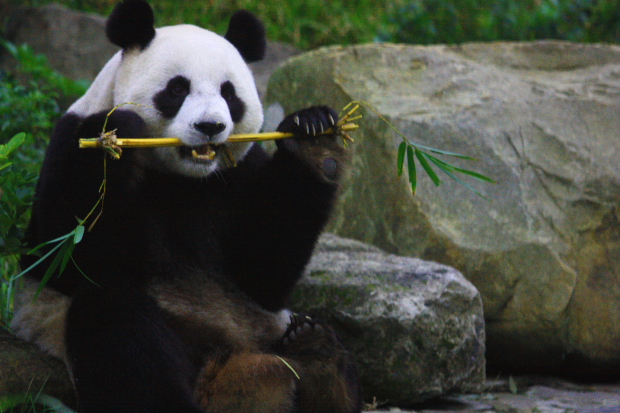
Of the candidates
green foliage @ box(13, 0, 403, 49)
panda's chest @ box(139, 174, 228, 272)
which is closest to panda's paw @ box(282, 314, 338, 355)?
panda's chest @ box(139, 174, 228, 272)

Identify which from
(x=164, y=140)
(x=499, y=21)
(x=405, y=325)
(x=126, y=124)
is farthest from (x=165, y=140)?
(x=499, y=21)

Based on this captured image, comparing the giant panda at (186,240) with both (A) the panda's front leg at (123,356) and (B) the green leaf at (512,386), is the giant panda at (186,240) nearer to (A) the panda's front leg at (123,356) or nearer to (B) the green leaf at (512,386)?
(A) the panda's front leg at (123,356)

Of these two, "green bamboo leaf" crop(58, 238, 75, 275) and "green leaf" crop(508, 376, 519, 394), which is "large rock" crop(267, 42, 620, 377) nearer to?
"green leaf" crop(508, 376, 519, 394)

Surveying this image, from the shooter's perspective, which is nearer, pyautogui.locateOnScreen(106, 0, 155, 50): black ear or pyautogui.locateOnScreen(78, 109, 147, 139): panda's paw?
pyautogui.locateOnScreen(78, 109, 147, 139): panda's paw

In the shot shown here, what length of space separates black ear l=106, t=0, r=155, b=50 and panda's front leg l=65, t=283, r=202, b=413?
109cm

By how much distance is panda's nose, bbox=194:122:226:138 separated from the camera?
9.63 ft

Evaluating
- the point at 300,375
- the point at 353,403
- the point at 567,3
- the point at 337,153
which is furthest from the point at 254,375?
the point at 567,3

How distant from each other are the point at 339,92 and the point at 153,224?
7.35 ft

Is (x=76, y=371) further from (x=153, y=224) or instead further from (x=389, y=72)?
(x=389, y=72)

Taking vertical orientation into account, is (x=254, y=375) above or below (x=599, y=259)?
below

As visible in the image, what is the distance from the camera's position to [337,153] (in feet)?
10.9

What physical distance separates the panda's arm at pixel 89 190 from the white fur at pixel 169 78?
17 centimetres

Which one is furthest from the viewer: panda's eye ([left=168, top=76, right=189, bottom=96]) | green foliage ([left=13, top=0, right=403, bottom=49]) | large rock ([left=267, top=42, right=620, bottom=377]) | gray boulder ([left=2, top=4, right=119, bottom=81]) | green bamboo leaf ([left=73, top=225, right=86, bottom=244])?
green foliage ([left=13, top=0, right=403, bottom=49])

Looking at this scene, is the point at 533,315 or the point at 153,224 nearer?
the point at 153,224
